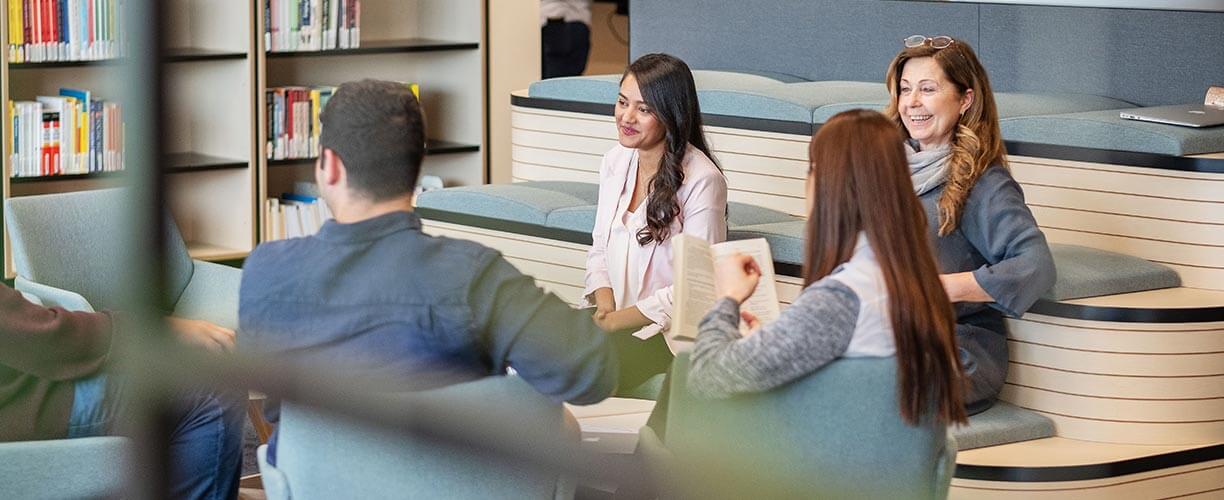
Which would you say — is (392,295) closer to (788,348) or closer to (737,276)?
(788,348)

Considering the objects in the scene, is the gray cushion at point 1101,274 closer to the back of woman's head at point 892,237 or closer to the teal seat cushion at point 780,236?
the teal seat cushion at point 780,236

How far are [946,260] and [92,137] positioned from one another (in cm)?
304

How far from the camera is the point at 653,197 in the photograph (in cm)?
296

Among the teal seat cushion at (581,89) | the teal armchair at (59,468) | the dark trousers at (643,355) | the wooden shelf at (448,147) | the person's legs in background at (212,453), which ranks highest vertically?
the teal seat cushion at (581,89)

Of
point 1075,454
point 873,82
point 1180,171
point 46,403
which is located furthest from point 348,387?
point 873,82

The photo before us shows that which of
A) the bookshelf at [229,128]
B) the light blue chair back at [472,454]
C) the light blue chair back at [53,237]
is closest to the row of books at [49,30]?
the bookshelf at [229,128]

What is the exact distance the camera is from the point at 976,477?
2740 mm

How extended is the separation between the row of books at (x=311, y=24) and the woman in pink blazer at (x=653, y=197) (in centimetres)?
241

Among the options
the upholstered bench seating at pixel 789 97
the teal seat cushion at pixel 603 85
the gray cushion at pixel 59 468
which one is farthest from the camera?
the teal seat cushion at pixel 603 85

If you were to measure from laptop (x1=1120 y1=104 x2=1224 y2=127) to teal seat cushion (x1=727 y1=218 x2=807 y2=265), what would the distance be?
761 millimetres

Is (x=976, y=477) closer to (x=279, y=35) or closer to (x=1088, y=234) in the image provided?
(x=1088, y=234)

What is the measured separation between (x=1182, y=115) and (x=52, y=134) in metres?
3.43

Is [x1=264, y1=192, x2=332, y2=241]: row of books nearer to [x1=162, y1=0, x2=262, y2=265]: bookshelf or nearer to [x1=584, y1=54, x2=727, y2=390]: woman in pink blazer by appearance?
[x1=162, y1=0, x2=262, y2=265]: bookshelf

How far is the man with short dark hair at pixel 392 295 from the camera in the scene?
0.86 m
